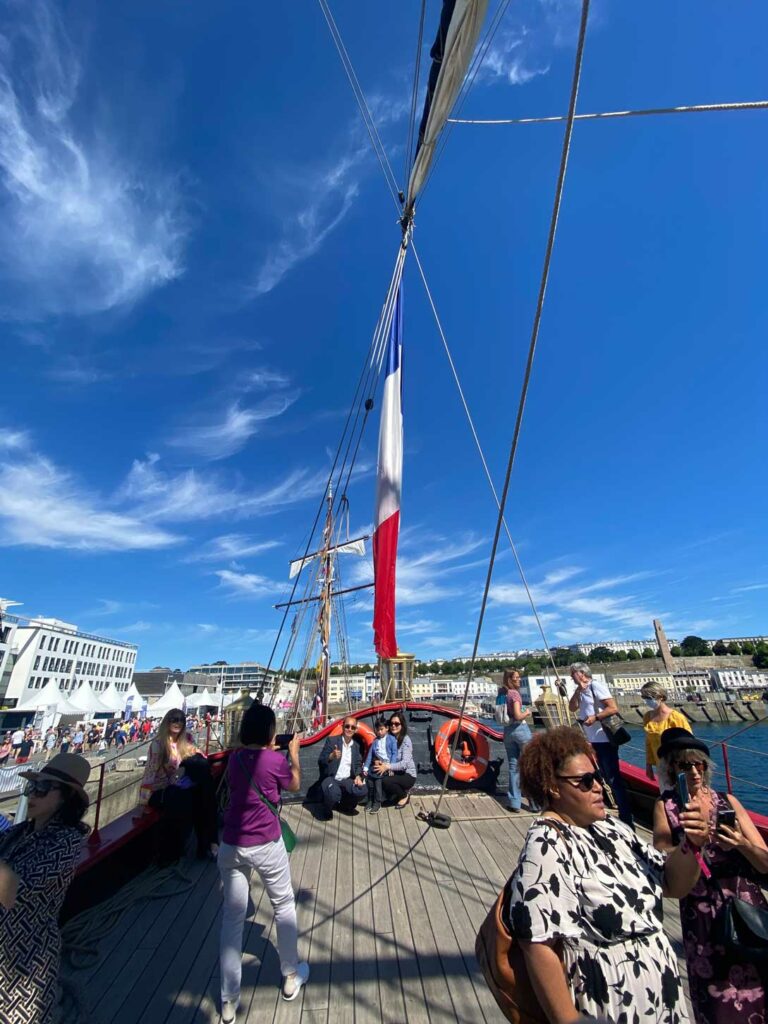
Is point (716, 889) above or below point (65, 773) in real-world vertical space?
below

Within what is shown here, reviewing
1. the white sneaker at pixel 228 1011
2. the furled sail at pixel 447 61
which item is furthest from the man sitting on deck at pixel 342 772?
the furled sail at pixel 447 61

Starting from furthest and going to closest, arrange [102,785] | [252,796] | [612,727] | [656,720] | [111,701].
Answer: [111,701]
[612,727]
[102,785]
[656,720]
[252,796]

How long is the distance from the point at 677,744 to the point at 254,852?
7.11ft

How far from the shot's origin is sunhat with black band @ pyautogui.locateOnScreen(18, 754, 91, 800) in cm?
194

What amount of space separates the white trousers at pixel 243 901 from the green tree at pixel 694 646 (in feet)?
404

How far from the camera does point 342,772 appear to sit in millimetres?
5711

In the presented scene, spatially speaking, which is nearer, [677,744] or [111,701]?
[677,744]

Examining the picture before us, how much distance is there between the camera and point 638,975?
1295 mm

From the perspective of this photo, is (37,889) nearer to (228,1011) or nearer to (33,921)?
(33,921)

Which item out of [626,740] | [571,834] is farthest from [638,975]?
[626,740]

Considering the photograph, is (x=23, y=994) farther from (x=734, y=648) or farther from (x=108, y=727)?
(x=734, y=648)

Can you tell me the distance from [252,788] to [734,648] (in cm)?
12242

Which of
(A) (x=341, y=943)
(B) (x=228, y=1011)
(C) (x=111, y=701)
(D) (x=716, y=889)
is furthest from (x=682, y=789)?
(C) (x=111, y=701)

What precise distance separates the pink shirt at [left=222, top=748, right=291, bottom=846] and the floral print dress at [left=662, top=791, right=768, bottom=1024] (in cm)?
195
